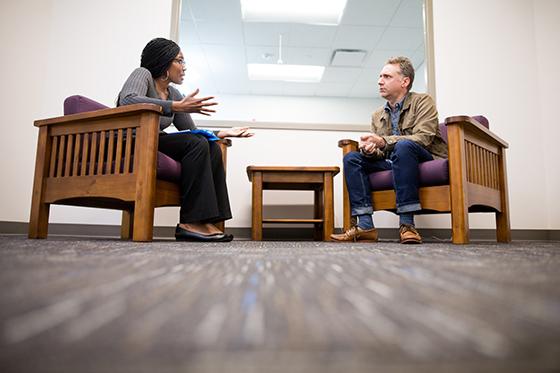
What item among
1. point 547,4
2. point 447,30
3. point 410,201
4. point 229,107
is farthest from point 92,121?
point 229,107

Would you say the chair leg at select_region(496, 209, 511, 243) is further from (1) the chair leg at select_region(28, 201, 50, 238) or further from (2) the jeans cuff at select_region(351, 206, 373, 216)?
(1) the chair leg at select_region(28, 201, 50, 238)

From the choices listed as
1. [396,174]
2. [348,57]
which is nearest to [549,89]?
[396,174]

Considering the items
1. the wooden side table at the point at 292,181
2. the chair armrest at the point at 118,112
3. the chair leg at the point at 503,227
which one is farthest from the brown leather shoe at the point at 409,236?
the chair armrest at the point at 118,112

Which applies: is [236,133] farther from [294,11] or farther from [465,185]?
[294,11]

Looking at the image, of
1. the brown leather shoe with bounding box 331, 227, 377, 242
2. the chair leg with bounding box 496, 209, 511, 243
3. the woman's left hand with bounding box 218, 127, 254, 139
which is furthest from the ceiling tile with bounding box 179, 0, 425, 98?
the brown leather shoe with bounding box 331, 227, 377, 242

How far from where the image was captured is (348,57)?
4090 millimetres

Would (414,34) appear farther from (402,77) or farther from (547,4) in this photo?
(402,77)

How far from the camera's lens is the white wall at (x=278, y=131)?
7.39ft

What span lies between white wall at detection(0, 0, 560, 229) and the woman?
30.9 inches

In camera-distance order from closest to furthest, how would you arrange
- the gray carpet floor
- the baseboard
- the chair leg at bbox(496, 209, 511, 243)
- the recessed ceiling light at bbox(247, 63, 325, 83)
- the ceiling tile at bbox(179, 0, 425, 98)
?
the gray carpet floor, the chair leg at bbox(496, 209, 511, 243), the baseboard, the ceiling tile at bbox(179, 0, 425, 98), the recessed ceiling light at bbox(247, 63, 325, 83)

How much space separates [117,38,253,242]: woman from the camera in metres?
1.39

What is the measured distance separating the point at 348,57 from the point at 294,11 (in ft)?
3.32

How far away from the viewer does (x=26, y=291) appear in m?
0.23

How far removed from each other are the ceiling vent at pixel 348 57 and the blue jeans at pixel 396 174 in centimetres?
266
